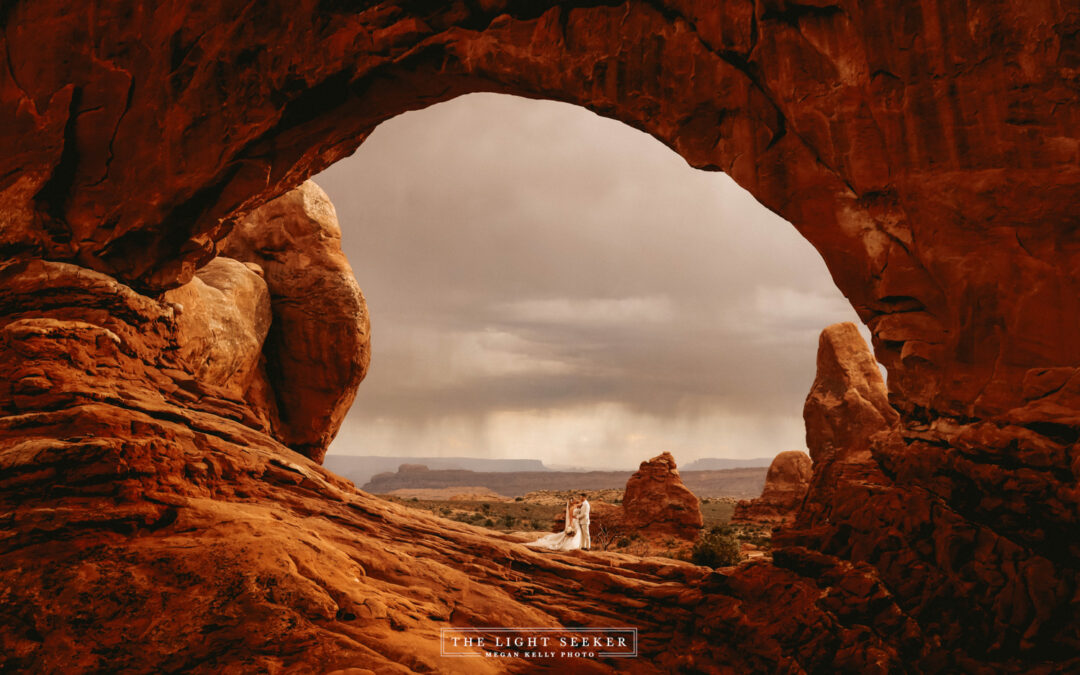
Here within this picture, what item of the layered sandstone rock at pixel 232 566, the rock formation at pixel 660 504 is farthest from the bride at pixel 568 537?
the rock formation at pixel 660 504

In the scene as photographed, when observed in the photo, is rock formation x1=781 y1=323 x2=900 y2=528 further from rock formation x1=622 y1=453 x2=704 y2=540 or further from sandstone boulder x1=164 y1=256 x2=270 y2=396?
sandstone boulder x1=164 y1=256 x2=270 y2=396

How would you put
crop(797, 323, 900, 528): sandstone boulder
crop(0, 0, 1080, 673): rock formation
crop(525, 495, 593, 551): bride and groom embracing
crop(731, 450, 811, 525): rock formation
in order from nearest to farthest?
crop(0, 0, 1080, 673): rock formation < crop(525, 495, 593, 551): bride and groom embracing < crop(797, 323, 900, 528): sandstone boulder < crop(731, 450, 811, 525): rock formation

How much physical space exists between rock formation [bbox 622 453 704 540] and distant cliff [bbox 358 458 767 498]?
82.7 meters

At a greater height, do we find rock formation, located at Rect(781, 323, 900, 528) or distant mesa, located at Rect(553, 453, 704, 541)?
rock formation, located at Rect(781, 323, 900, 528)

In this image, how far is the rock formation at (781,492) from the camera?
1496 inches

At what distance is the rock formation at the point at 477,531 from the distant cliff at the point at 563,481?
358ft

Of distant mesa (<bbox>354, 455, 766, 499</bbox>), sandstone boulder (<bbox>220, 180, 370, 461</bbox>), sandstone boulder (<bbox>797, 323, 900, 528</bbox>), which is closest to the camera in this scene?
sandstone boulder (<bbox>220, 180, 370, 461</bbox>)

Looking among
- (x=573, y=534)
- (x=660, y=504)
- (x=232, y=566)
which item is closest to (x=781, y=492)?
(x=660, y=504)

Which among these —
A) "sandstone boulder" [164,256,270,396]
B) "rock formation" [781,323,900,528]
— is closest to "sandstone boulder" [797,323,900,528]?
"rock formation" [781,323,900,528]

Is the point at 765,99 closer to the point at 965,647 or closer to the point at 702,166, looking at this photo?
the point at 702,166

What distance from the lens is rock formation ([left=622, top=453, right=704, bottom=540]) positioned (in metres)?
31.3

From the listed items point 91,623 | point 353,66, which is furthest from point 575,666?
point 353,66

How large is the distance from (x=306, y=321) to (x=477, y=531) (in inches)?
452

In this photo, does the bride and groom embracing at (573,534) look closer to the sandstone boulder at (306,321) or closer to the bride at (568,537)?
the bride at (568,537)
